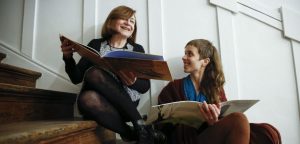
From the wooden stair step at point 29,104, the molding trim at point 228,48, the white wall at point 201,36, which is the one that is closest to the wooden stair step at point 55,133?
the wooden stair step at point 29,104

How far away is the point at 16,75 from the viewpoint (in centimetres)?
Result: 128

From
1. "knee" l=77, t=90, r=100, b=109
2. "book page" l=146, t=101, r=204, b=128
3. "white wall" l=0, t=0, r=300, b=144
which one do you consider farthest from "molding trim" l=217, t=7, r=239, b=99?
"knee" l=77, t=90, r=100, b=109

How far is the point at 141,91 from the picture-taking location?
1.38m

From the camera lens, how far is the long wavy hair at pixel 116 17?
1449 mm

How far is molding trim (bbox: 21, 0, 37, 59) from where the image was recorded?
167 centimetres

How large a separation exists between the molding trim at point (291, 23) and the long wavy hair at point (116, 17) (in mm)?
838

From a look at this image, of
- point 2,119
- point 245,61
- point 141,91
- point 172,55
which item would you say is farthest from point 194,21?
point 2,119

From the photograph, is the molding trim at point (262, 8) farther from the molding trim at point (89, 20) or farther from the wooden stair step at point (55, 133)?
the wooden stair step at point (55, 133)

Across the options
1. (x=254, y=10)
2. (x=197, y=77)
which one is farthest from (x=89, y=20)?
(x=254, y=10)

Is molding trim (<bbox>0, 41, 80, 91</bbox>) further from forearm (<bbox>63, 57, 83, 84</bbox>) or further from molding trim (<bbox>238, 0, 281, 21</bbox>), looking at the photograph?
molding trim (<bbox>238, 0, 281, 21</bbox>)

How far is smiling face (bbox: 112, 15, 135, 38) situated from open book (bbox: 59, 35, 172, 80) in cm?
42

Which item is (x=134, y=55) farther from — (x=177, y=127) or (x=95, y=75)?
(x=177, y=127)

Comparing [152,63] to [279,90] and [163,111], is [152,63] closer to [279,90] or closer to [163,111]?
[163,111]

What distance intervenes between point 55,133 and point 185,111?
1.57 feet
